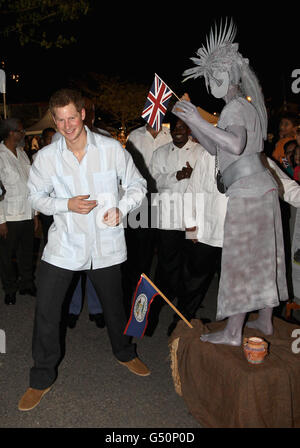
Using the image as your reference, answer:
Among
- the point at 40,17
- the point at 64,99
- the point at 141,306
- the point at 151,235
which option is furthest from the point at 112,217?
the point at 40,17

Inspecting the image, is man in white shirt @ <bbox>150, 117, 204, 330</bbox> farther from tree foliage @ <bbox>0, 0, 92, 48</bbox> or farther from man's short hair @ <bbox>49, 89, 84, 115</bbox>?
tree foliage @ <bbox>0, 0, 92, 48</bbox>

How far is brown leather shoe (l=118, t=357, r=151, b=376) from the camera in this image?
333 cm

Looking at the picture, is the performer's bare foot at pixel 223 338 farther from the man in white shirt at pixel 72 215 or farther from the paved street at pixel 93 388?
the man in white shirt at pixel 72 215

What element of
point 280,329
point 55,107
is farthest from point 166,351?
point 55,107

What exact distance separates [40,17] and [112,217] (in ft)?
26.6

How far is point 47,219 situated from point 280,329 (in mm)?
3451

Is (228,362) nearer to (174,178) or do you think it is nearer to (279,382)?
(279,382)

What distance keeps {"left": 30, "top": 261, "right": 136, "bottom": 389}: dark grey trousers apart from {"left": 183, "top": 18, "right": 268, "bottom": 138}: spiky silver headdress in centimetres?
146

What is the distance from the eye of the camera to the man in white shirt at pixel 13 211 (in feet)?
15.6

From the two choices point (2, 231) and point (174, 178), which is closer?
point (174, 178)

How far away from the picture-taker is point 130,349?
3355 millimetres

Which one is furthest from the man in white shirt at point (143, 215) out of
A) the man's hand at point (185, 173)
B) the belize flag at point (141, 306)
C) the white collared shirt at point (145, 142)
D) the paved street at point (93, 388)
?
the belize flag at point (141, 306)

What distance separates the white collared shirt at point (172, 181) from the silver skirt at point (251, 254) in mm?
1483

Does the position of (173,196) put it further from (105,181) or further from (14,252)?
(14,252)
